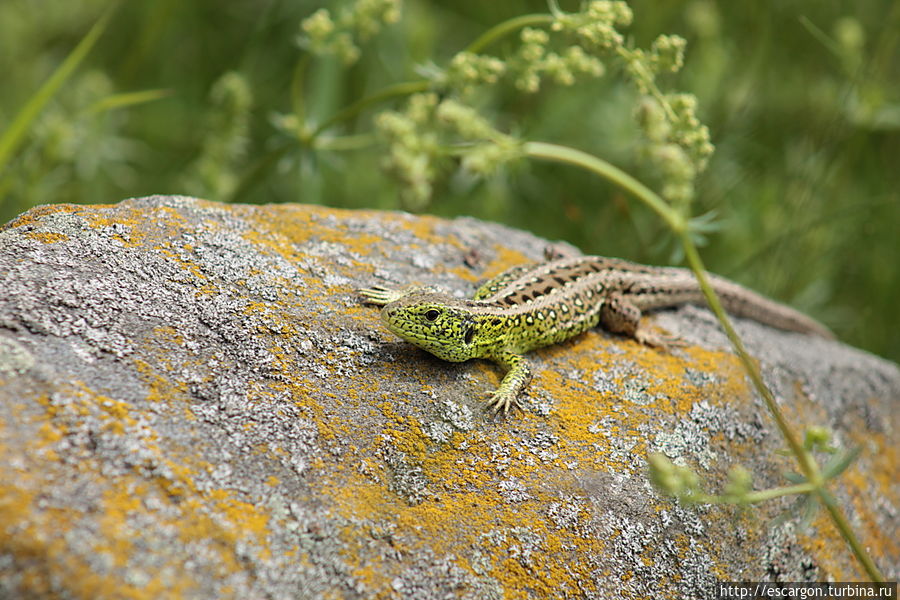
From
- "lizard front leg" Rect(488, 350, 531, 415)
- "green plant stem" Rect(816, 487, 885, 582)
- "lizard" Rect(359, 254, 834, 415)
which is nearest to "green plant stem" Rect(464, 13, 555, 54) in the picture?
"lizard" Rect(359, 254, 834, 415)

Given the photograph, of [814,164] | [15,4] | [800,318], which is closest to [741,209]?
[814,164]

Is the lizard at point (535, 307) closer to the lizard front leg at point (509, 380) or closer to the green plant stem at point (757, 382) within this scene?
the lizard front leg at point (509, 380)

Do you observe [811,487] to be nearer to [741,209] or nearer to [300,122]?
[300,122]

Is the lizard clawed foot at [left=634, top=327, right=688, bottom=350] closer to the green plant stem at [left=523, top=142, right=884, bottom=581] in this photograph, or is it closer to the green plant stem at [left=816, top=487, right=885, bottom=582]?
the green plant stem at [left=523, top=142, right=884, bottom=581]

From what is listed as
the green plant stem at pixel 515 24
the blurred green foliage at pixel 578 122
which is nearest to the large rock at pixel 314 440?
the green plant stem at pixel 515 24

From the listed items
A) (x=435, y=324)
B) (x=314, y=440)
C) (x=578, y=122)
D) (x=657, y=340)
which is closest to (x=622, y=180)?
(x=435, y=324)

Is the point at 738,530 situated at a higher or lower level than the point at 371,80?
lower

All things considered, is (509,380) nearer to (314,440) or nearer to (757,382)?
(314,440)
